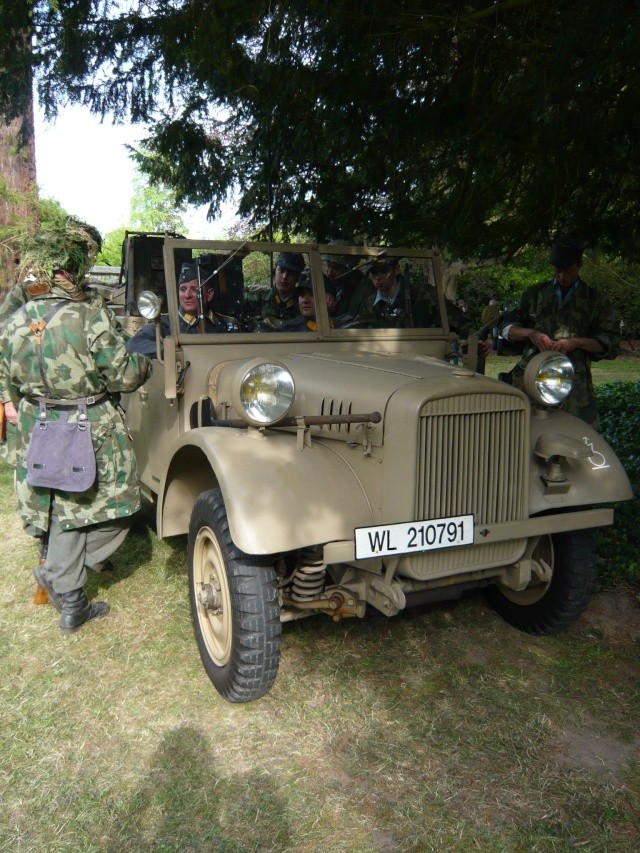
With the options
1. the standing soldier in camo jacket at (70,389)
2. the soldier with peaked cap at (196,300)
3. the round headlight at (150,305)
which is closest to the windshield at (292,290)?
the soldier with peaked cap at (196,300)

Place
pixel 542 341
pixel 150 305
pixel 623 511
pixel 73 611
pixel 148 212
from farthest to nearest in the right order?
pixel 148 212 → pixel 623 511 → pixel 542 341 → pixel 73 611 → pixel 150 305

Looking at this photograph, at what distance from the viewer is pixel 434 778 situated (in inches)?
97.6

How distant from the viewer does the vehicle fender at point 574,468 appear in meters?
2.98

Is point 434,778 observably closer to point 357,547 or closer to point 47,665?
point 357,547

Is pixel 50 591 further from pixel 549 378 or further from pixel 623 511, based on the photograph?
pixel 623 511

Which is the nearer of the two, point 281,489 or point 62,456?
point 281,489

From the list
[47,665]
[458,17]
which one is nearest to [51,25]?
[458,17]

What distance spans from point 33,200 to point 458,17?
4.42 m

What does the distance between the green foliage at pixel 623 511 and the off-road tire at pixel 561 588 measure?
0.84 meters

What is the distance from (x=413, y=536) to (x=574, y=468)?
953 millimetres

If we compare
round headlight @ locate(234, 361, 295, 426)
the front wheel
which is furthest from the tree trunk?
the front wheel

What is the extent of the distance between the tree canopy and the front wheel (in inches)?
85.5

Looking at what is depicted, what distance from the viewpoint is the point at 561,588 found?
331 centimetres

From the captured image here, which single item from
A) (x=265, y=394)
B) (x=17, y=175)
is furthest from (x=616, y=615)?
(x=17, y=175)
